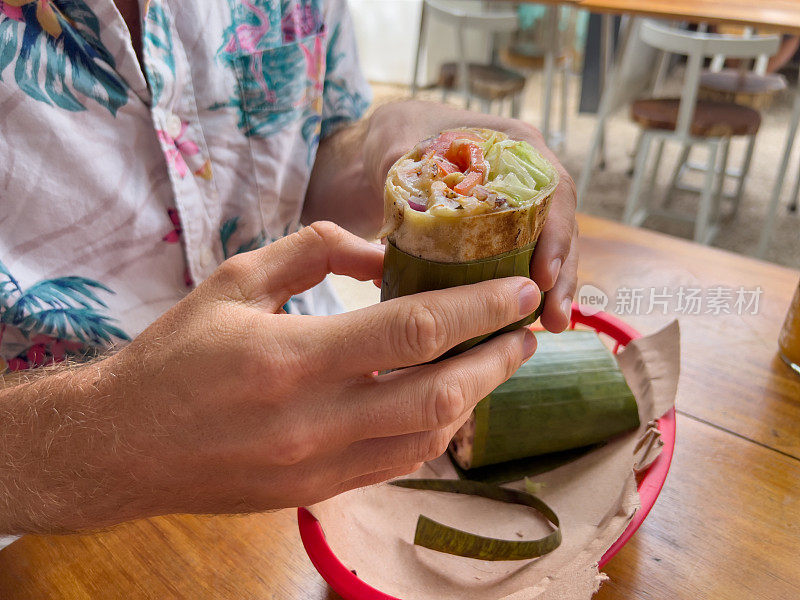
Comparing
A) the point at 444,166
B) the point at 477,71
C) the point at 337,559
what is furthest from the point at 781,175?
the point at 337,559

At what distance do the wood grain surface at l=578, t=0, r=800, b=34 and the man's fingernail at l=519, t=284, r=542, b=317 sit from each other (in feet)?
9.07

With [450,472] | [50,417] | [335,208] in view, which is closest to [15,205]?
[50,417]

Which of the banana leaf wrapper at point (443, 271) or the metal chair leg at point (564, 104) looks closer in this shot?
the banana leaf wrapper at point (443, 271)

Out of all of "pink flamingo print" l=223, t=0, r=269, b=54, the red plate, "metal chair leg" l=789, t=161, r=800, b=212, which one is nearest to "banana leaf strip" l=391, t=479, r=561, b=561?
the red plate

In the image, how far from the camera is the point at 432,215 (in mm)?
622

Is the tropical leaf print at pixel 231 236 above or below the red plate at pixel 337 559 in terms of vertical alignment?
above

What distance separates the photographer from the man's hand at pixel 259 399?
0.58m

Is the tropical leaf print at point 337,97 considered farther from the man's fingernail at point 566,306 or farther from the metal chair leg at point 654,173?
the metal chair leg at point 654,173

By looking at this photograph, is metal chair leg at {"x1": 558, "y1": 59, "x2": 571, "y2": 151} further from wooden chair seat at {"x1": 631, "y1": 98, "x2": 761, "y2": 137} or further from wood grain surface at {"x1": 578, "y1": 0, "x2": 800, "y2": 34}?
wood grain surface at {"x1": 578, "y1": 0, "x2": 800, "y2": 34}

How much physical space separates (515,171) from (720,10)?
9.48 feet

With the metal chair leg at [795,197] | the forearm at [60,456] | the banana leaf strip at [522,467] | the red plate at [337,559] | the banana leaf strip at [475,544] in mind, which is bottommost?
the metal chair leg at [795,197]

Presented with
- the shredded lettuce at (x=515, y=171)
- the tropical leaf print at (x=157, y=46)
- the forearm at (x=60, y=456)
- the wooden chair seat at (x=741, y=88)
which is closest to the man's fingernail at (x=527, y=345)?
the shredded lettuce at (x=515, y=171)

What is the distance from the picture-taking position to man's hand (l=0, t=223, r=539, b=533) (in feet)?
1.90

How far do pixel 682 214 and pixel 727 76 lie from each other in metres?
0.91
